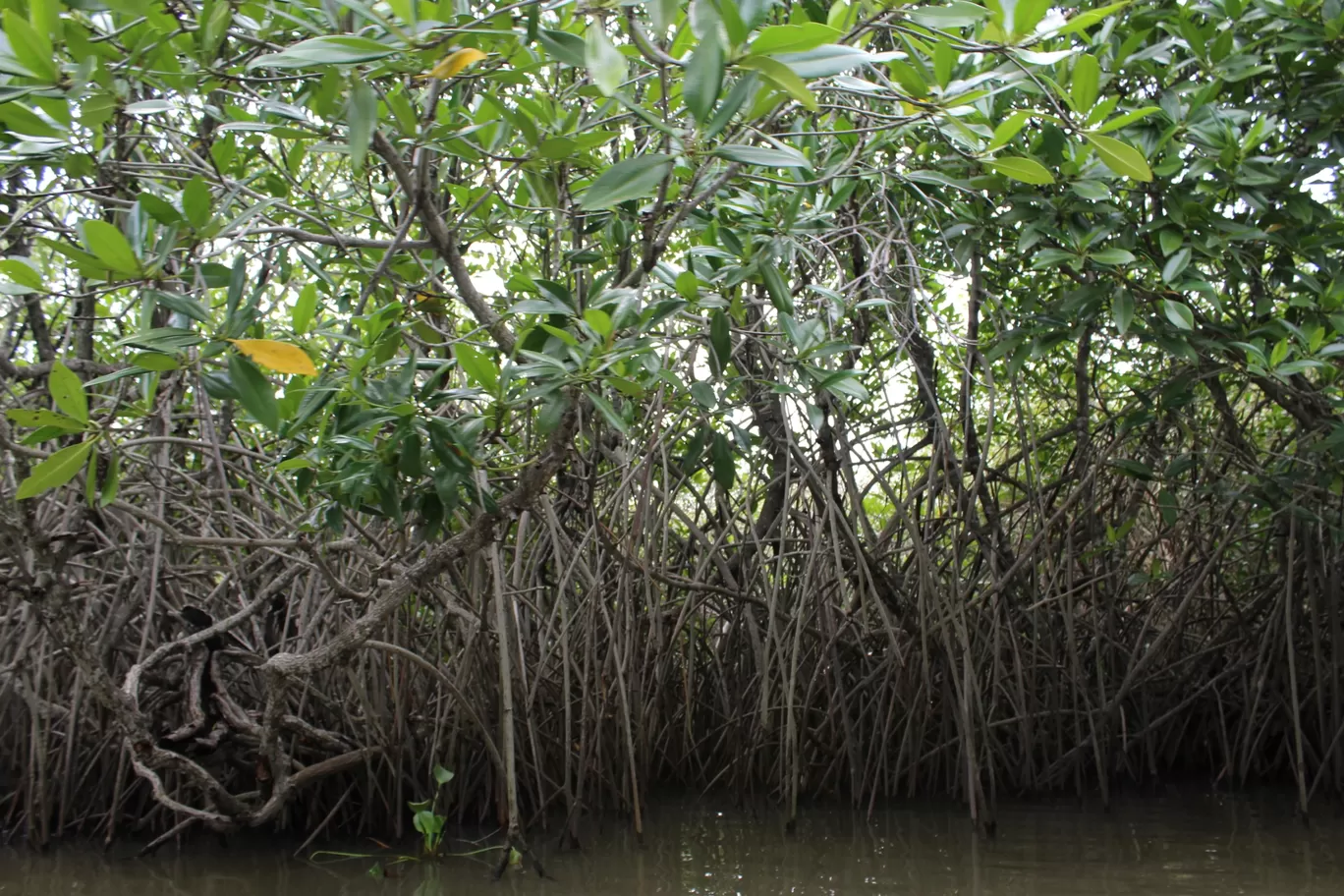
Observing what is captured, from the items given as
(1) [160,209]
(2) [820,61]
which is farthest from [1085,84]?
(1) [160,209]

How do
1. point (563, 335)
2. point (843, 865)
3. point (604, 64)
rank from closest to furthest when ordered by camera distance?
point (604, 64) → point (563, 335) → point (843, 865)

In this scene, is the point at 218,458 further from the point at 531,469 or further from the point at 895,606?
the point at 895,606

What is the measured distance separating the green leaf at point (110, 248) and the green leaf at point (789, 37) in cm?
80

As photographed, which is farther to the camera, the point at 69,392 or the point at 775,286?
the point at 775,286

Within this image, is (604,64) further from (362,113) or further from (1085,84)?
(1085,84)

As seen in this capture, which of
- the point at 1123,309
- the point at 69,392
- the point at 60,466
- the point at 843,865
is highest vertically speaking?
the point at 1123,309

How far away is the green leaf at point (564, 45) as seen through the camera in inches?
57.3

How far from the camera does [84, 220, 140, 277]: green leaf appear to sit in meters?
1.39

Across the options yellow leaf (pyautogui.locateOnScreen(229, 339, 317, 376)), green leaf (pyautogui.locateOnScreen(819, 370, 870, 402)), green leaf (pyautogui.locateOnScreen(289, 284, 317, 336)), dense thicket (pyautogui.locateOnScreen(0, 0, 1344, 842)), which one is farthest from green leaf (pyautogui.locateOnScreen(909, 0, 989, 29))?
green leaf (pyautogui.locateOnScreen(289, 284, 317, 336))

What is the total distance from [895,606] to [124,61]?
2668 millimetres

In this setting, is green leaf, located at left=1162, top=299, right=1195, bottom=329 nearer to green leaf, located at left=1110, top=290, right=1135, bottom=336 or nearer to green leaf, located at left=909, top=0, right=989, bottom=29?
green leaf, located at left=1110, top=290, right=1135, bottom=336

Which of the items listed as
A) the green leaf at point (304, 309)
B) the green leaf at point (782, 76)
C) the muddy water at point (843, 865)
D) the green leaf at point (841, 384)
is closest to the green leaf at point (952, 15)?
the green leaf at point (782, 76)

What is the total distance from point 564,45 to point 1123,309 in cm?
161

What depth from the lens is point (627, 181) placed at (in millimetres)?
1437
